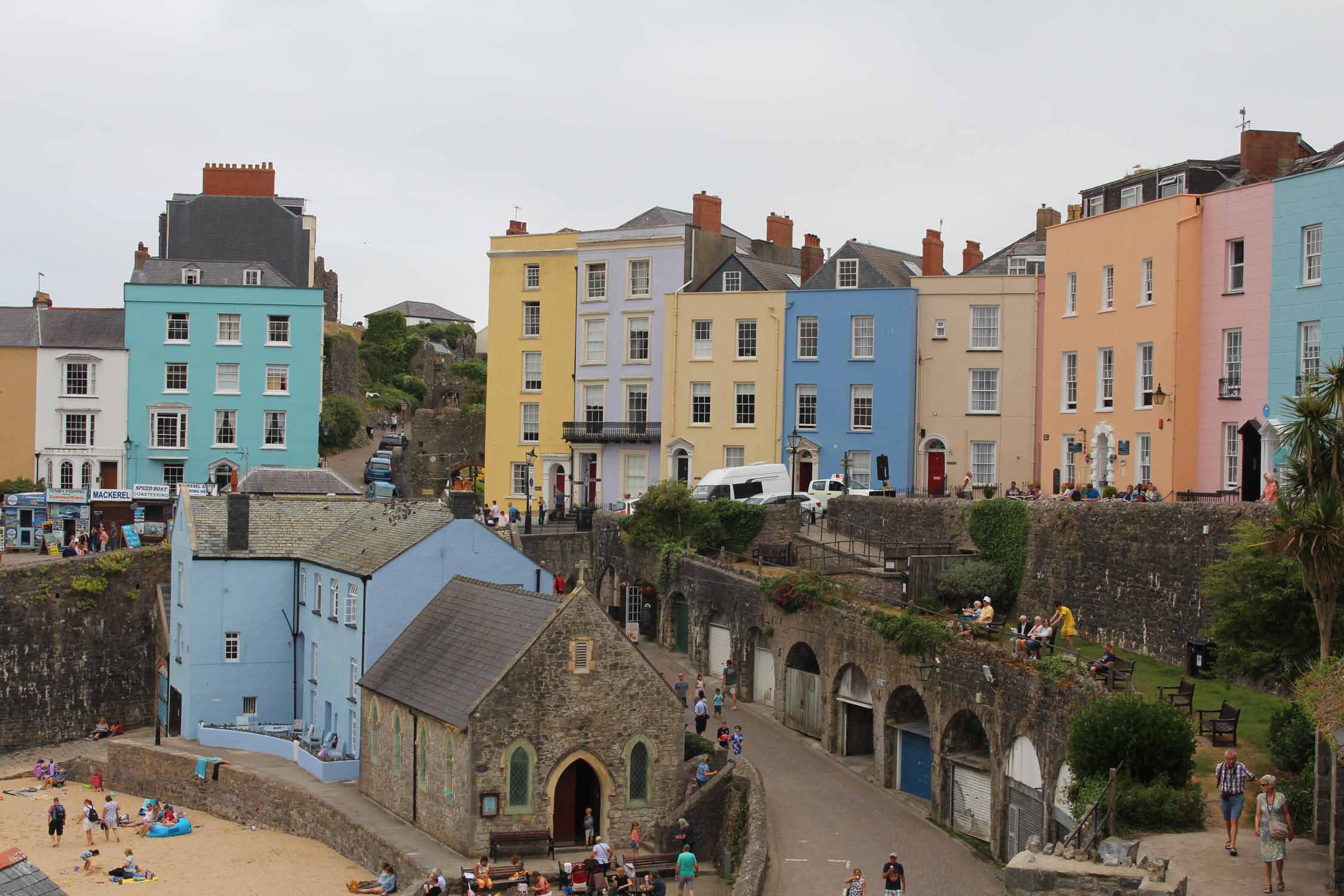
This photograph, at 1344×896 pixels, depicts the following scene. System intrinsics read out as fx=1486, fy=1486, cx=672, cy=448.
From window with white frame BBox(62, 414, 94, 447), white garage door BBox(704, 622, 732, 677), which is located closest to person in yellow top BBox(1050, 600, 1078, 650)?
white garage door BBox(704, 622, 732, 677)

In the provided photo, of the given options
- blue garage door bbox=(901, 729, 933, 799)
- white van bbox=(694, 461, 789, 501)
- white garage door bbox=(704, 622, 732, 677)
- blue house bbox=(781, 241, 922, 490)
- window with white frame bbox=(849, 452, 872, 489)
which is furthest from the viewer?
window with white frame bbox=(849, 452, 872, 489)

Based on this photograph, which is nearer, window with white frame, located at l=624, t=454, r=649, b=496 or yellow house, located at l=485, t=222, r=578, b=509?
window with white frame, located at l=624, t=454, r=649, b=496

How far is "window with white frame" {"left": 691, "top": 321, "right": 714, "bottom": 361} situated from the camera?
2008 inches

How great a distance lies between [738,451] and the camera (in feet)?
166

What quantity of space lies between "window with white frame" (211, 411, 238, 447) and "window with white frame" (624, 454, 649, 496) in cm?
1456

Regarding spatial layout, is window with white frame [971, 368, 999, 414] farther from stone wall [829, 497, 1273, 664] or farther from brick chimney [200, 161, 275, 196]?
brick chimney [200, 161, 275, 196]

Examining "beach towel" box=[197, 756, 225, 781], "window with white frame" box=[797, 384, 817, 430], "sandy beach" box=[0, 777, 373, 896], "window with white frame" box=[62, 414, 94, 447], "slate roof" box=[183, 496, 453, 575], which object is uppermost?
"window with white frame" box=[797, 384, 817, 430]

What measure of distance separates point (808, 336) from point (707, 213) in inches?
279

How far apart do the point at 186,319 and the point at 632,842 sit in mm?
34232

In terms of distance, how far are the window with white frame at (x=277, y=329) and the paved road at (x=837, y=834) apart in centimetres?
2883

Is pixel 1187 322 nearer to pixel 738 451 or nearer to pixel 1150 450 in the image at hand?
pixel 1150 450

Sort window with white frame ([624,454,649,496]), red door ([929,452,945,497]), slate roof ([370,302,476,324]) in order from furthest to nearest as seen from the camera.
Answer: slate roof ([370,302,476,324]) → window with white frame ([624,454,649,496]) → red door ([929,452,945,497])

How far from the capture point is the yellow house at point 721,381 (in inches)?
1969

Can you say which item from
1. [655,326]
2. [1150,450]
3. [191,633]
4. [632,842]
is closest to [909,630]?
[632,842]
